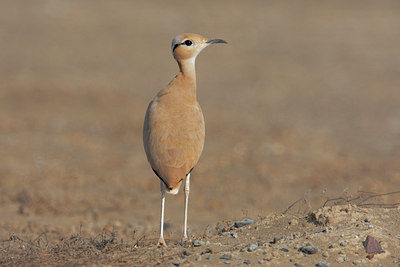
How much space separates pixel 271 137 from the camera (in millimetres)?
14492

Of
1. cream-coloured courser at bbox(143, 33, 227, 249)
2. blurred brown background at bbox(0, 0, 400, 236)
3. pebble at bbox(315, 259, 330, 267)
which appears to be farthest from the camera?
blurred brown background at bbox(0, 0, 400, 236)

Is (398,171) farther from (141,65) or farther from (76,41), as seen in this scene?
(76,41)

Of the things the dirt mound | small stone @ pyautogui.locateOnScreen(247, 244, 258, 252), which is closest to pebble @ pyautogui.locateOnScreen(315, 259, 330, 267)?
the dirt mound

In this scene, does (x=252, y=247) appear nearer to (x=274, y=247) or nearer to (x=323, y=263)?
(x=274, y=247)

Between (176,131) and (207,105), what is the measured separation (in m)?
11.1

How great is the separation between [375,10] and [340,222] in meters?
27.1

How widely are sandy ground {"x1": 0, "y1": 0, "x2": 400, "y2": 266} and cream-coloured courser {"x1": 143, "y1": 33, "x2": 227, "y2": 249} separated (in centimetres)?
63

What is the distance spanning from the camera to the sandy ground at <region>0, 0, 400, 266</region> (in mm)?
5812

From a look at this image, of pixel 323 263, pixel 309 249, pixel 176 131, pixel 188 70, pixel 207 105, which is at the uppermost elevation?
Result: pixel 207 105

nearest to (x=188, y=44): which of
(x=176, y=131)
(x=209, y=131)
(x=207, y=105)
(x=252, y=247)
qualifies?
(x=176, y=131)

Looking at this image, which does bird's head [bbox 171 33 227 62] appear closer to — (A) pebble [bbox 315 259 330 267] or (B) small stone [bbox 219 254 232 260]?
(B) small stone [bbox 219 254 232 260]

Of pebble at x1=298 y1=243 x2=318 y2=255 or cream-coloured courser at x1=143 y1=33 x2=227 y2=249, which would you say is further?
cream-coloured courser at x1=143 y1=33 x2=227 y2=249

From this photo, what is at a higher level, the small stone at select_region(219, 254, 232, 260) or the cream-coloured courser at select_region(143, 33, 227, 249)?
the cream-coloured courser at select_region(143, 33, 227, 249)

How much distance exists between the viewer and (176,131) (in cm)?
592
